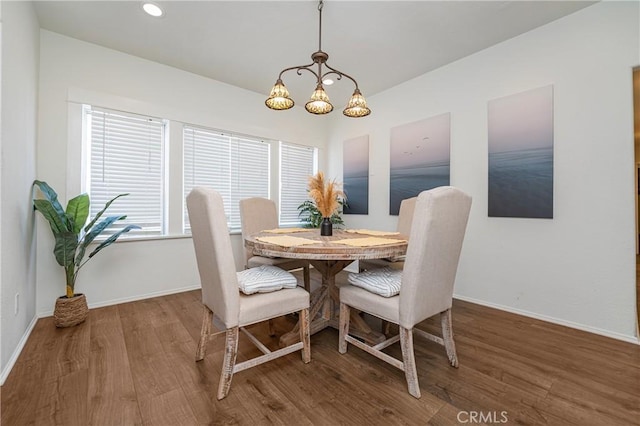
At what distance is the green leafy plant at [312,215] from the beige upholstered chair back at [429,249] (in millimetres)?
2694

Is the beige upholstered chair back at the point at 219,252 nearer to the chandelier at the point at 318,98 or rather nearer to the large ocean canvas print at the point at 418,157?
the chandelier at the point at 318,98

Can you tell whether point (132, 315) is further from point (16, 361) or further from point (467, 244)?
point (467, 244)

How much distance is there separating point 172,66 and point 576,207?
4.38m

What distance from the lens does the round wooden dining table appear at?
Answer: 1.55 m

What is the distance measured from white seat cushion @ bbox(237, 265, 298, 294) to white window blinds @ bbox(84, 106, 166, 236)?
195 centimetres

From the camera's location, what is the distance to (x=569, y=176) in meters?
2.31

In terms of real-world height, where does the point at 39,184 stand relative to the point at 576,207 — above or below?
above

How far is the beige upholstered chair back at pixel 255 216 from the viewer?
111 inches

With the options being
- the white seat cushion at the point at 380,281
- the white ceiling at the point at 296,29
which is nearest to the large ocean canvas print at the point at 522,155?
the white ceiling at the point at 296,29

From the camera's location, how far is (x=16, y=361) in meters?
1.71

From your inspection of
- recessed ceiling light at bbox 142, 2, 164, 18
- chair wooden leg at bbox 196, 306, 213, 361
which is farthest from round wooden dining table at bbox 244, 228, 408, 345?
recessed ceiling light at bbox 142, 2, 164, 18

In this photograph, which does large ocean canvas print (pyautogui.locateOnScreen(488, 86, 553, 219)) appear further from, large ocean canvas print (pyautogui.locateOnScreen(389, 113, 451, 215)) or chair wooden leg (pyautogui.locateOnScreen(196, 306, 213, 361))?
chair wooden leg (pyautogui.locateOnScreen(196, 306, 213, 361))

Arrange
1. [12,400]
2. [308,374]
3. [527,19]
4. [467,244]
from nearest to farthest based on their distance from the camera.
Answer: [12,400]
[308,374]
[527,19]
[467,244]

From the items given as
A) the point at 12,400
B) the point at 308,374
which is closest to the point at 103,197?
the point at 12,400
